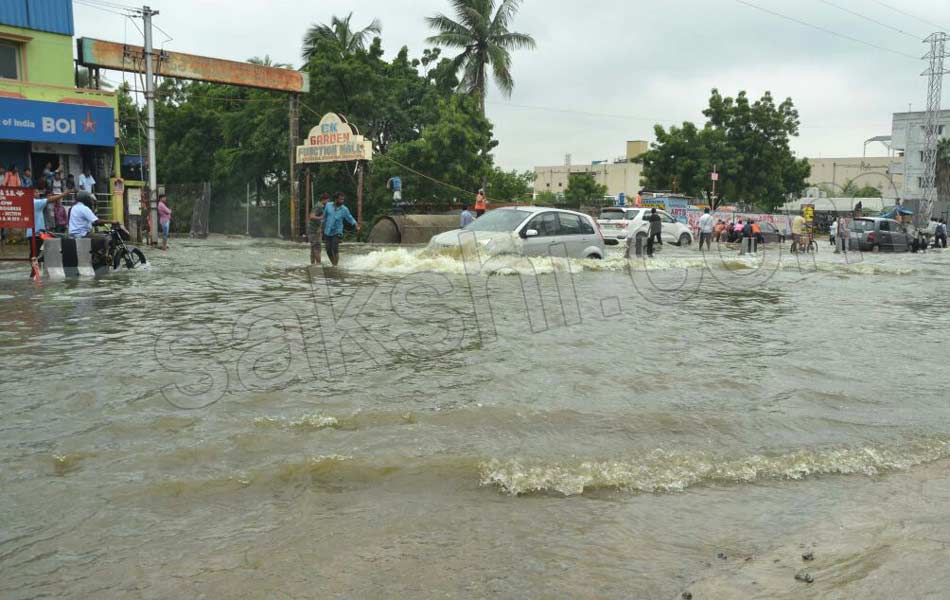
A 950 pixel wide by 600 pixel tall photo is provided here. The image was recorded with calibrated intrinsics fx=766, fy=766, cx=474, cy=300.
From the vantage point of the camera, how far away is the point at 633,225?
2752 centimetres

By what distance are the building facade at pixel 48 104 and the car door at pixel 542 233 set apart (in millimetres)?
15109

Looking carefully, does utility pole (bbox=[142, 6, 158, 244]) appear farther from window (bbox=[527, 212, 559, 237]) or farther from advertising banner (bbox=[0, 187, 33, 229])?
window (bbox=[527, 212, 559, 237])

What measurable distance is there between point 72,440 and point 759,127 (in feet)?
168

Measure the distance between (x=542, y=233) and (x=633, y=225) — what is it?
42.7 feet

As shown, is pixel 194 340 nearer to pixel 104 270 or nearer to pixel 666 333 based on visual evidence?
pixel 666 333

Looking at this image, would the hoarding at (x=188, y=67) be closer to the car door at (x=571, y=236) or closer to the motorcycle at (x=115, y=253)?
the motorcycle at (x=115, y=253)

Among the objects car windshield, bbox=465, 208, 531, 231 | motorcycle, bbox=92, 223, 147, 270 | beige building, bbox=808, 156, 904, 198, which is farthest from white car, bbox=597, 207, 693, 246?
beige building, bbox=808, 156, 904, 198

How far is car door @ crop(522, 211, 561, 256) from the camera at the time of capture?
15086 millimetres

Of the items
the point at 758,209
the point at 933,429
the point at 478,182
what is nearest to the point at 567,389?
the point at 933,429

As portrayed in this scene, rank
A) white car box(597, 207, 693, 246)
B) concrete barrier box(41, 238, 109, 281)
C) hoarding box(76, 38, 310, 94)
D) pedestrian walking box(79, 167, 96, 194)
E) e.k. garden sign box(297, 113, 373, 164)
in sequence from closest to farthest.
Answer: concrete barrier box(41, 238, 109, 281)
pedestrian walking box(79, 167, 96, 194)
hoarding box(76, 38, 310, 94)
e.k. garden sign box(297, 113, 373, 164)
white car box(597, 207, 693, 246)

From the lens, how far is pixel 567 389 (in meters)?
6.45

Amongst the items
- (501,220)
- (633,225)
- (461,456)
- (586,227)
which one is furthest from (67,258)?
(633,225)

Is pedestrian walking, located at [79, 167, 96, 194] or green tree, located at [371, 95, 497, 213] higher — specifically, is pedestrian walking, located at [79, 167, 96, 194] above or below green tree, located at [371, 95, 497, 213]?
below

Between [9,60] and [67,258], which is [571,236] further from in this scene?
[9,60]
